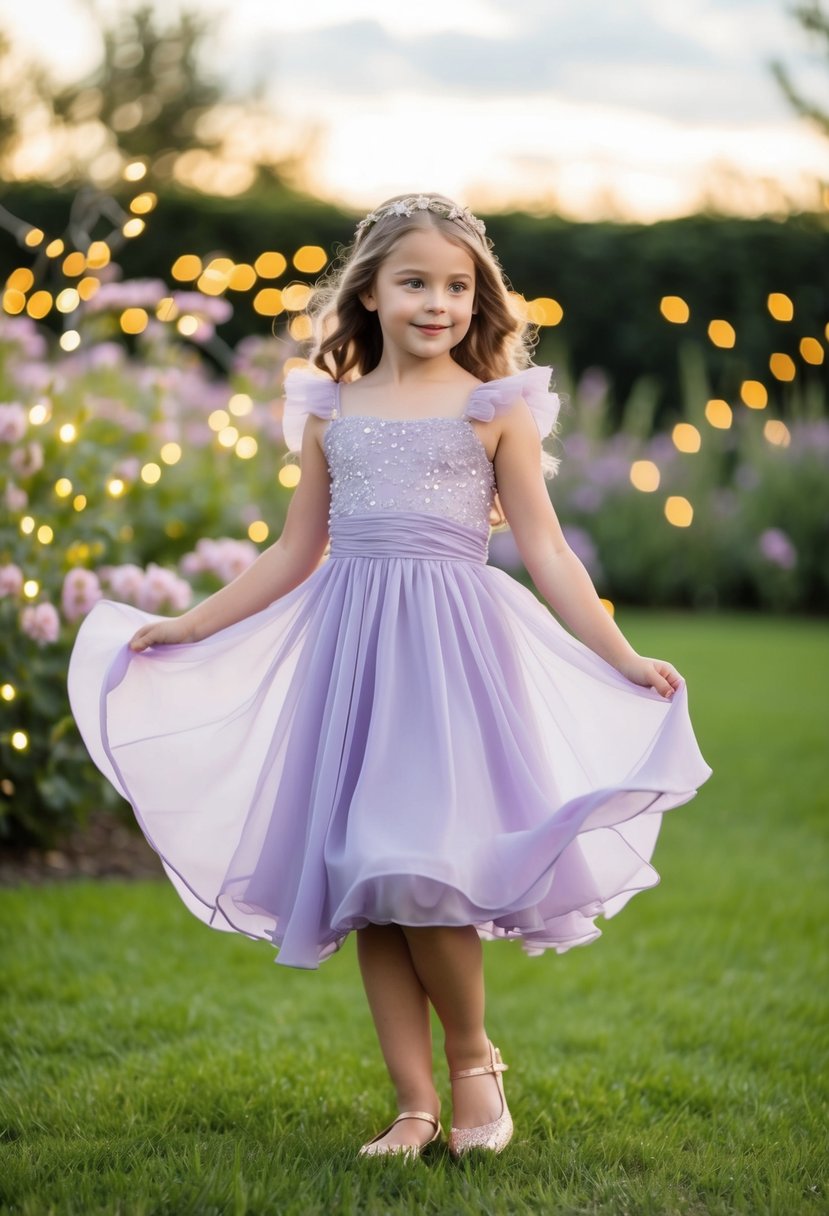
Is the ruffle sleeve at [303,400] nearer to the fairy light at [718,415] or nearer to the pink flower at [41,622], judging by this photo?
the pink flower at [41,622]

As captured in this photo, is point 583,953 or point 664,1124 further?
point 583,953

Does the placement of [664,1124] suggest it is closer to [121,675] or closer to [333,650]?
[333,650]

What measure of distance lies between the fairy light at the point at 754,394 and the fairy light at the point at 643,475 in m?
1.64

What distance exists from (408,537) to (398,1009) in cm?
79

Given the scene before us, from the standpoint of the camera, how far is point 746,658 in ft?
25.4

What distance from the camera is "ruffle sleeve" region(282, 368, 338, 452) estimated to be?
96.5 inches

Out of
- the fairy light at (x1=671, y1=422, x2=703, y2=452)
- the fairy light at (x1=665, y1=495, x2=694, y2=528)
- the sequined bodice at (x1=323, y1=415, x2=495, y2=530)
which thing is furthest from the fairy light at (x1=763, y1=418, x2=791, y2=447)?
the sequined bodice at (x1=323, y1=415, x2=495, y2=530)

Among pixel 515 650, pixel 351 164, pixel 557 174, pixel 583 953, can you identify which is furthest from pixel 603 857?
pixel 557 174

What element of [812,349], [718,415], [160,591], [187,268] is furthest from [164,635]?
[718,415]

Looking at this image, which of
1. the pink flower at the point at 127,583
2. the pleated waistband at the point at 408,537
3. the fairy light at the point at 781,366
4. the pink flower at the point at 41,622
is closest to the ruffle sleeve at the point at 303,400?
the pleated waistband at the point at 408,537

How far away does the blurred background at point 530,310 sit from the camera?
12.9 ft

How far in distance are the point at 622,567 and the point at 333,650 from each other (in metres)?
7.90

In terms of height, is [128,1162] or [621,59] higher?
[621,59]

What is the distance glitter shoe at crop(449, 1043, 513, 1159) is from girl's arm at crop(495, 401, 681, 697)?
2.32 feet
